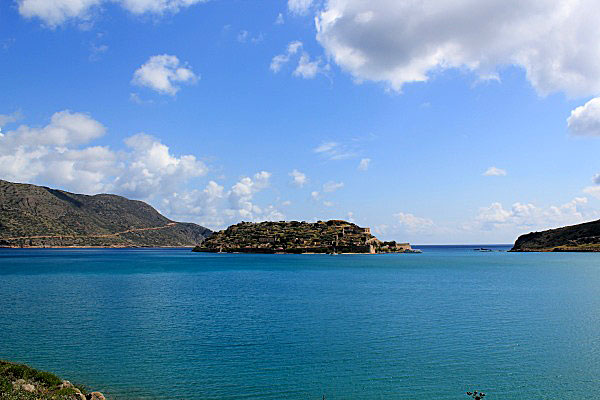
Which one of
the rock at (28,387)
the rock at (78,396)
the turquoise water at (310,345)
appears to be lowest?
the turquoise water at (310,345)

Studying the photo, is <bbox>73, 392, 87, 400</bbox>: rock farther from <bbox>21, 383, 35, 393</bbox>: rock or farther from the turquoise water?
the turquoise water

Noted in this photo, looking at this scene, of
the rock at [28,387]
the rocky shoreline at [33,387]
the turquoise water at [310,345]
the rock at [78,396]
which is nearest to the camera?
the rocky shoreline at [33,387]

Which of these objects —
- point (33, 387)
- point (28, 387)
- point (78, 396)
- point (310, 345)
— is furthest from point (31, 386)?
point (310, 345)

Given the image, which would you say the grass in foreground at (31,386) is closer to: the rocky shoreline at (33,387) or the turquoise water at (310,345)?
the rocky shoreline at (33,387)

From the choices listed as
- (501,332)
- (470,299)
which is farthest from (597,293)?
(501,332)

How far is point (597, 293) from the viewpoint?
60.9m

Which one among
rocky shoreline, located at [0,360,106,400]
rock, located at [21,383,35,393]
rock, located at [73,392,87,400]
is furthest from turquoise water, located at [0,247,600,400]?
rock, located at [21,383,35,393]

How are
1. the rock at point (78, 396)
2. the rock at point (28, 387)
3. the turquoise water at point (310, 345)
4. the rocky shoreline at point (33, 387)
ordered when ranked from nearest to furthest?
the rocky shoreline at point (33, 387) < the rock at point (78, 396) < the rock at point (28, 387) < the turquoise water at point (310, 345)

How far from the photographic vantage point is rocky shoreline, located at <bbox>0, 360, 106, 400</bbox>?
17500 mm

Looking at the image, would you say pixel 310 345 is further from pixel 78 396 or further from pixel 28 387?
pixel 28 387

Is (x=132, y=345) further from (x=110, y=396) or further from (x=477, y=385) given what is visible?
(x=477, y=385)

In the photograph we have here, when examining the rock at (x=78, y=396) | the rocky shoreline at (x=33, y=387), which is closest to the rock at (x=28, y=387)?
the rocky shoreline at (x=33, y=387)

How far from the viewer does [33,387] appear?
61.2ft

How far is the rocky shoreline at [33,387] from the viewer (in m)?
17.5
